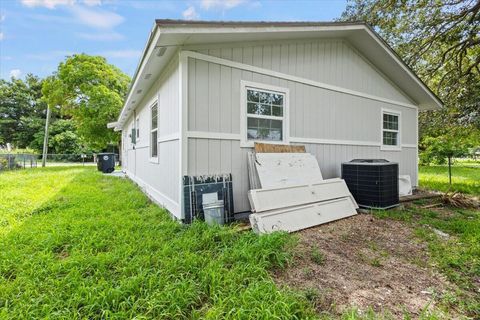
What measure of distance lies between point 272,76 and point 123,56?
2072 cm

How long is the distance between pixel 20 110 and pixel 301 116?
1527 inches

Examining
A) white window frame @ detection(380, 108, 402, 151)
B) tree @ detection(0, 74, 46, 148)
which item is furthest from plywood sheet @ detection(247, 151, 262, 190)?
tree @ detection(0, 74, 46, 148)

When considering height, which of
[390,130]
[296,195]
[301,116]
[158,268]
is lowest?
[158,268]

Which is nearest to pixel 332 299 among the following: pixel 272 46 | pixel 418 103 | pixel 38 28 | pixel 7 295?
pixel 7 295

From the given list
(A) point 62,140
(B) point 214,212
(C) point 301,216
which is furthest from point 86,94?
(C) point 301,216

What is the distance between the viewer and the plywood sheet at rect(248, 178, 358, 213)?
371 centimetres

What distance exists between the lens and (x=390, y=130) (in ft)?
23.6

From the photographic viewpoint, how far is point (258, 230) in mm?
3438

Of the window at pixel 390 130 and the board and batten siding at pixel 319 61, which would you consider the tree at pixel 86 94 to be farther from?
the window at pixel 390 130

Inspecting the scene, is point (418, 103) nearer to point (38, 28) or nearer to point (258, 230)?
point (258, 230)

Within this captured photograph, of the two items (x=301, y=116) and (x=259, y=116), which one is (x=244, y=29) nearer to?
(x=259, y=116)

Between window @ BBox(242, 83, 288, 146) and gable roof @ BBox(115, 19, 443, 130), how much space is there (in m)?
0.89

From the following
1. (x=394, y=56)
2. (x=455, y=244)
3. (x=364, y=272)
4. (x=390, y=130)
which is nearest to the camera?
(x=364, y=272)

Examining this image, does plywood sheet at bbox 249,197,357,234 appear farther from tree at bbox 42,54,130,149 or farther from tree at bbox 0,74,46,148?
tree at bbox 0,74,46,148
